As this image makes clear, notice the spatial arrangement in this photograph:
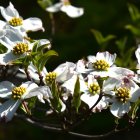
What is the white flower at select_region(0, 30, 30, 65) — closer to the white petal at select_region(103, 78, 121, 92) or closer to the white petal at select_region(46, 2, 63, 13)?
the white petal at select_region(103, 78, 121, 92)

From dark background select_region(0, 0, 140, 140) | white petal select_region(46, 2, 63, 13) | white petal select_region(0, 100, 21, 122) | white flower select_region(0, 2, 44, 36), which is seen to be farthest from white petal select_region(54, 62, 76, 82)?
dark background select_region(0, 0, 140, 140)

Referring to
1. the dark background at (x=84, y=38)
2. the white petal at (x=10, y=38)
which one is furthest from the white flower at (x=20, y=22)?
the dark background at (x=84, y=38)

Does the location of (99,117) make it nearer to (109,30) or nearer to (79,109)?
(109,30)

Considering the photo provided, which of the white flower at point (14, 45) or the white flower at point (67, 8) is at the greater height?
the white flower at point (14, 45)

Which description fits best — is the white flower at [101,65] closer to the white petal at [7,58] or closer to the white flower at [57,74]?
the white flower at [57,74]

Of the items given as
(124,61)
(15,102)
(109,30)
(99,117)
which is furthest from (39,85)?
(109,30)

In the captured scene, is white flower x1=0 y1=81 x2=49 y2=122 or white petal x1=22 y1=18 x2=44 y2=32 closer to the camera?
white flower x1=0 y1=81 x2=49 y2=122
